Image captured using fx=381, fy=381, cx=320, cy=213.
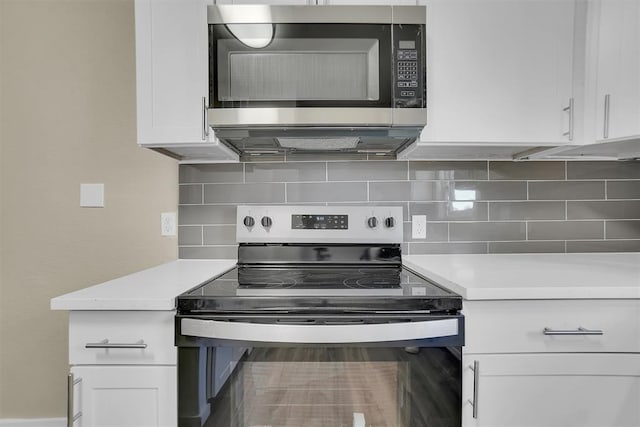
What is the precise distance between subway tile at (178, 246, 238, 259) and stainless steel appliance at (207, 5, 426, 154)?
63cm

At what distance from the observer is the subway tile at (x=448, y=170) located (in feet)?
5.64

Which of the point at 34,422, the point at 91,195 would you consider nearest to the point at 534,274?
the point at 91,195

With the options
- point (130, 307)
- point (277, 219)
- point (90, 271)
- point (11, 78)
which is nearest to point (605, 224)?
point (277, 219)

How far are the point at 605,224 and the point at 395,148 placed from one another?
1.02 m

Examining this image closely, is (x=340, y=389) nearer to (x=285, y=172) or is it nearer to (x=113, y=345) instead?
(x=113, y=345)

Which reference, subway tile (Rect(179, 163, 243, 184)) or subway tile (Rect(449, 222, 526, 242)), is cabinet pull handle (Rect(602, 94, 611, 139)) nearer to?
subway tile (Rect(449, 222, 526, 242))

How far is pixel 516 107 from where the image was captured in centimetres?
138

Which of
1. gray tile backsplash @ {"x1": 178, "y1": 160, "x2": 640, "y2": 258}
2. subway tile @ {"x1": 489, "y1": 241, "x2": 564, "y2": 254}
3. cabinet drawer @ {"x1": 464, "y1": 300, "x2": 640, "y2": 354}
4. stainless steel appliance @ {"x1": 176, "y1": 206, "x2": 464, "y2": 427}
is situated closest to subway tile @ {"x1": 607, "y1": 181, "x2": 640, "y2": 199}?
gray tile backsplash @ {"x1": 178, "y1": 160, "x2": 640, "y2": 258}

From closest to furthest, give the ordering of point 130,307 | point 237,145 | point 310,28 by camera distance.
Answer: point 130,307 → point 310,28 → point 237,145

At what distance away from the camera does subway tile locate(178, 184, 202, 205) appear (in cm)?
173

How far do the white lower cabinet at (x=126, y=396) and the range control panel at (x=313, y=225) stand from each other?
0.67 m

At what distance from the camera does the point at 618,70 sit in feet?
4.25

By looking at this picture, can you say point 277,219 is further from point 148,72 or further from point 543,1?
point 543,1

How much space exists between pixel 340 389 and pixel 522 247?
1.15 m
